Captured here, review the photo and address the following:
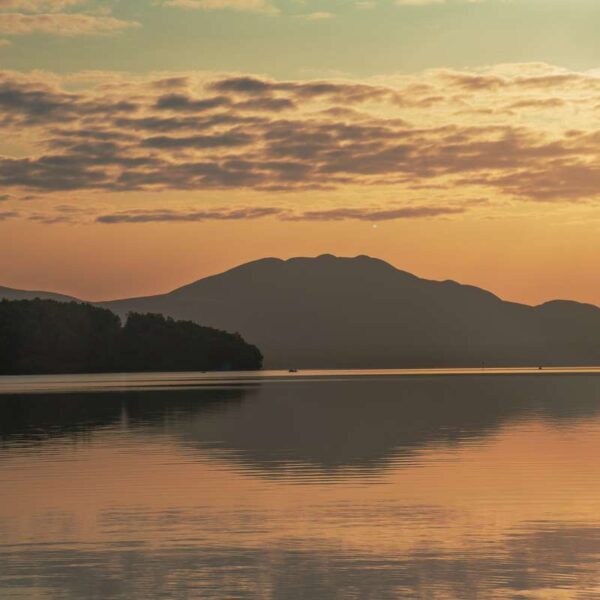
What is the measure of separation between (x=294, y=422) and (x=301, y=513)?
51.5 meters

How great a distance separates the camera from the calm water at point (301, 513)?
26828mm

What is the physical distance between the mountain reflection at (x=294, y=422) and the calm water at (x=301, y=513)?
1.23 ft

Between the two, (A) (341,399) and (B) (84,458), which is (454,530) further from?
(A) (341,399)

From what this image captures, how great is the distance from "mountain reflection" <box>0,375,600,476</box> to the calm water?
37 cm

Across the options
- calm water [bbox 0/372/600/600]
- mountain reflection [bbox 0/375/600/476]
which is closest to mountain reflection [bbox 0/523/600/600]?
calm water [bbox 0/372/600/600]

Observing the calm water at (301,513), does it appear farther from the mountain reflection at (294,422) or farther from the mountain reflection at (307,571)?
the mountain reflection at (294,422)

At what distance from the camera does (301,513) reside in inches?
1473

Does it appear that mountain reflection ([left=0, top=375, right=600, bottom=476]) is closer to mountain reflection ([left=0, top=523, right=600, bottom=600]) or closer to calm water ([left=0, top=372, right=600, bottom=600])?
calm water ([left=0, top=372, right=600, bottom=600])

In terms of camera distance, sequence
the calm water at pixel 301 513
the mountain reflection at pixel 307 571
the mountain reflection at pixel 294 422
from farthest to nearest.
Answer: the mountain reflection at pixel 294 422
the calm water at pixel 301 513
the mountain reflection at pixel 307 571

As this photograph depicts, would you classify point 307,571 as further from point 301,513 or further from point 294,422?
point 294,422

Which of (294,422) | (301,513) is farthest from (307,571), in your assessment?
(294,422)

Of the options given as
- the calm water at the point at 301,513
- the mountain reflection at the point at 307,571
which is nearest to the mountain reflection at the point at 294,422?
the calm water at the point at 301,513

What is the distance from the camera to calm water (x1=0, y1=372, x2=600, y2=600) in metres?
26.8

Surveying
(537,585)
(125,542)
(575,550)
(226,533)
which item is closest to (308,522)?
(226,533)
